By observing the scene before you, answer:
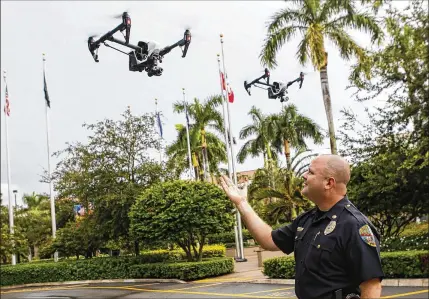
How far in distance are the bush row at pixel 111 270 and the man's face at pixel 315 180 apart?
61.3ft

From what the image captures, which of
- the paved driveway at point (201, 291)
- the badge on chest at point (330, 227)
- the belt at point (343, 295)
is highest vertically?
the badge on chest at point (330, 227)

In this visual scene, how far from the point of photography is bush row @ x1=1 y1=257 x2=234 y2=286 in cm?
2139

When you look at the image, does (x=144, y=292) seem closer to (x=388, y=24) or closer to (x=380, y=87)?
(x=380, y=87)

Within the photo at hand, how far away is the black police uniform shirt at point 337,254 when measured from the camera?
8.87ft

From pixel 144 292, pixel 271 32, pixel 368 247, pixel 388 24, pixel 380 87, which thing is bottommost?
pixel 144 292

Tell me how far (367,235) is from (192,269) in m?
19.0

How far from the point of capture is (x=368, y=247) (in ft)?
8.91

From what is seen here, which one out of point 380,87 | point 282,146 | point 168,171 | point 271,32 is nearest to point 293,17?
point 271,32

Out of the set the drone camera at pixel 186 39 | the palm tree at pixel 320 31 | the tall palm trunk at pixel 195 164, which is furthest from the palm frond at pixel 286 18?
the tall palm trunk at pixel 195 164

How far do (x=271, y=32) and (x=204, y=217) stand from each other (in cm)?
768

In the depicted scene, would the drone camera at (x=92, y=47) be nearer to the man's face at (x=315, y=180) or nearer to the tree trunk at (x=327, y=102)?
the tree trunk at (x=327, y=102)

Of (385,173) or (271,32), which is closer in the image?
(385,173)

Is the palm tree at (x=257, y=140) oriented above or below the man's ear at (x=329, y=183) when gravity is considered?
above

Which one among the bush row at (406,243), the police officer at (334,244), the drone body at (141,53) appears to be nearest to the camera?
the police officer at (334,244)
